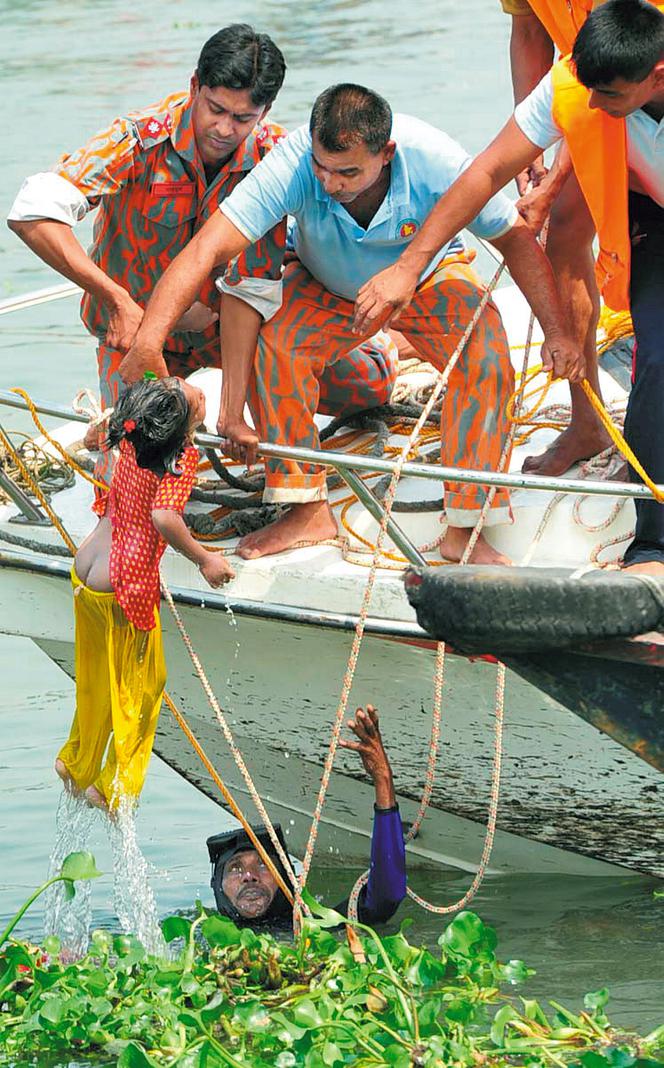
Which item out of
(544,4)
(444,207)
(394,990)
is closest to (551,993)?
(394,990)

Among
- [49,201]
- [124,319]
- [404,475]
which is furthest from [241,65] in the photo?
[404,475]

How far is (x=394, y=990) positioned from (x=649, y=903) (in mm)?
1262

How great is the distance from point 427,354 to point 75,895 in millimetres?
1949

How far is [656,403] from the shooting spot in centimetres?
412

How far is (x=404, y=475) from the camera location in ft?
13.5

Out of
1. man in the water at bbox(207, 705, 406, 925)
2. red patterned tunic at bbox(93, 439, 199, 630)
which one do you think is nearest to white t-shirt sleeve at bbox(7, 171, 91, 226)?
red patterned tunic at bbox(93, 439, 199, 630)

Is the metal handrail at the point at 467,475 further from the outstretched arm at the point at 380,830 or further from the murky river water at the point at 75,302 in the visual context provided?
the murky river water at the point at 75,302

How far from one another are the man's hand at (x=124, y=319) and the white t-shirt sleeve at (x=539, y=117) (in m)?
1.08

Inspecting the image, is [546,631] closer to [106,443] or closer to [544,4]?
[106,443]

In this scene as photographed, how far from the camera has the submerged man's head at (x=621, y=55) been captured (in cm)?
381

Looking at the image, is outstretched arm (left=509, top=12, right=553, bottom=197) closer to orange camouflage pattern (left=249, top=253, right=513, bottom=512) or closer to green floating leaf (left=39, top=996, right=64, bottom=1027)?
orange camouflage pattern (left=249, top=253, right=513, bottom=512)

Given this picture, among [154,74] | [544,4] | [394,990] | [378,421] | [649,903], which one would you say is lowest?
[394,990]

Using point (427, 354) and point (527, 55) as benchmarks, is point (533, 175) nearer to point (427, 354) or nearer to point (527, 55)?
point (527, 55)

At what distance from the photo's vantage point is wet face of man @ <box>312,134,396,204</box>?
13.7ft
